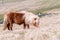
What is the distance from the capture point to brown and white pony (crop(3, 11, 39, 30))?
1597 cm

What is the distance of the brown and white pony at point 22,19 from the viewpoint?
15972 millimetres

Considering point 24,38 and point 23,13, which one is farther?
point 23,13

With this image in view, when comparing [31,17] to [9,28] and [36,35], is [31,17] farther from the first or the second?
[36,35]

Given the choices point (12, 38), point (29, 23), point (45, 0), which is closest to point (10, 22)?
point (29, 23)

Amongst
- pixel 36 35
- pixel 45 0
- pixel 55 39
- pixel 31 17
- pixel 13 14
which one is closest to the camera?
pixel 55 39

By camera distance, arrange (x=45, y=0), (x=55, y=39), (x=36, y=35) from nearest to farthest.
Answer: (x=55, y=39)
(x=36, y=35)
(x=45, y=0)

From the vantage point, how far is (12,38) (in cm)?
985

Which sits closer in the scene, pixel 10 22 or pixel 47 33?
pixel 47 33

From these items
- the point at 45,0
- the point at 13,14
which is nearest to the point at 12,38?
the point at 13,14

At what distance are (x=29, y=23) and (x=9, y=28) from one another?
191cm

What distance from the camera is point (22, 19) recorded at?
16922 millimetres

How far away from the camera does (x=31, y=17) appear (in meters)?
16.0

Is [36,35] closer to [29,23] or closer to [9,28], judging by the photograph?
[29,23]

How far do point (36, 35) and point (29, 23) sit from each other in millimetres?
7074
